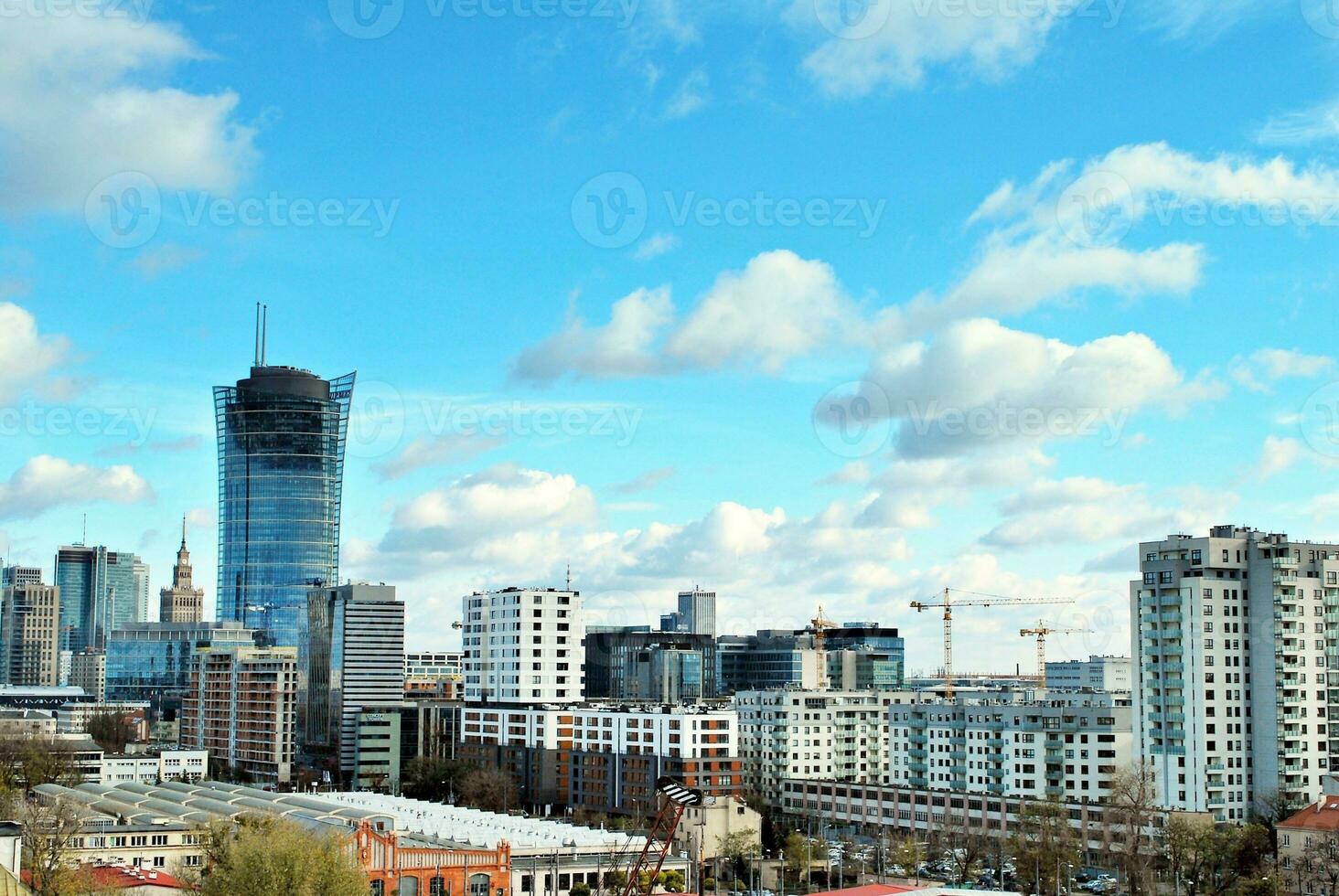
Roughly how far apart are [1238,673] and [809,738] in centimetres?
2499

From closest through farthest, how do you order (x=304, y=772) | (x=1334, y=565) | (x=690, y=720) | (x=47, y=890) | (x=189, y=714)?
(x=47, y=890)
(x=1334, y=565)
(x=690, y=720)
(x=304, y=772)
(x=189, y=714)

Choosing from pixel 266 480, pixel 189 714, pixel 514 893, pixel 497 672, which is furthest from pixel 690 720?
pixel 266 480

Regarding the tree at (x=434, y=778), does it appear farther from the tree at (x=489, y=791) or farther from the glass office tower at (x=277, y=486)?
the glass office tower at (x=277, y=486)

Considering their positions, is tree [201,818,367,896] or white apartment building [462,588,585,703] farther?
white apartment building [462,588,585,703]

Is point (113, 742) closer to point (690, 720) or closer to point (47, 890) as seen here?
point (690, 720)

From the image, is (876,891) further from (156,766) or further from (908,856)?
(156,766)

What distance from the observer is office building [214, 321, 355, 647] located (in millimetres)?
179125

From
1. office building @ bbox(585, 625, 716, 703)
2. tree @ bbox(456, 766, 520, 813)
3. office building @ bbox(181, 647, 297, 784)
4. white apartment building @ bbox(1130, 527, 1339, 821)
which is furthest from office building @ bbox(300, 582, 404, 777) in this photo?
white apartment building @ bbox(1130, 527, 1339, 821)

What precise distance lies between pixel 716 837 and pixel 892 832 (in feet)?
41.6

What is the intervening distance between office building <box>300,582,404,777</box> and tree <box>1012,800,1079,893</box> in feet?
213

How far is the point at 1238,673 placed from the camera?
74625mm

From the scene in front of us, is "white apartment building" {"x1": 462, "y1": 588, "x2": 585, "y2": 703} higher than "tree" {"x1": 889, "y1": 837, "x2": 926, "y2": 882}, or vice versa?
"white apartment building" {"x1": 462, "y1": 588, "x2": 585, "y2": 703}

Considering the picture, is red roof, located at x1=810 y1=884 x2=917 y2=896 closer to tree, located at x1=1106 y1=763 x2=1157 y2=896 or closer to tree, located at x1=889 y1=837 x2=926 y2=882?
tree, located at x1=1106 y1=763 x2=1157 y2=896

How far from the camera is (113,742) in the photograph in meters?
137
